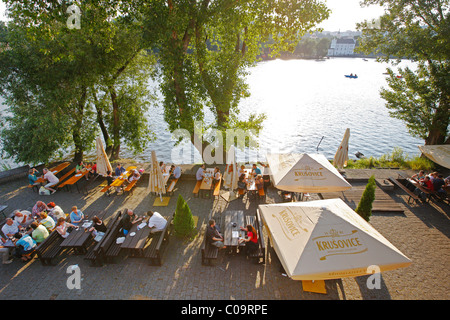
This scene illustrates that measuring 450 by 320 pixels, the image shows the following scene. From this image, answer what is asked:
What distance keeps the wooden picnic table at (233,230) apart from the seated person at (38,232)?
274 inches

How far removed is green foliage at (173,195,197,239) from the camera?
954cm

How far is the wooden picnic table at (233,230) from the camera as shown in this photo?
8898mm

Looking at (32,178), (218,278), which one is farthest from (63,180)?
(218,278)

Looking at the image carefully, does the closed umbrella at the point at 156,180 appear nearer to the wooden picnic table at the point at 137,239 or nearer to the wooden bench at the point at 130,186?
the wooden bench at the point at 130,186

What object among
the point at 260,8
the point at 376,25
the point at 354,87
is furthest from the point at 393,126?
the point at 260,8

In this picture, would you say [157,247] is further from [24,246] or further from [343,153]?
[343,153]

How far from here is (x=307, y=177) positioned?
10484mm

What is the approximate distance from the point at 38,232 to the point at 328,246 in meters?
10.2

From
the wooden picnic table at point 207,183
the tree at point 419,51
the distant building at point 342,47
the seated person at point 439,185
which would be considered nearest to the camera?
the seated person at point 439,185

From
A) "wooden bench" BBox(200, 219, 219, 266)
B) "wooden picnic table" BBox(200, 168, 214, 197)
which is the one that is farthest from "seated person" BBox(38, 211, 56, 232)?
"wooden picnic table" BBox(200, 168, 214, 197)

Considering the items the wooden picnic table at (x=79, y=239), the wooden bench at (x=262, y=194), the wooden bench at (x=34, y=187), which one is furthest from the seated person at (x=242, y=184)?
the wooden bench at (x=34, y=187)

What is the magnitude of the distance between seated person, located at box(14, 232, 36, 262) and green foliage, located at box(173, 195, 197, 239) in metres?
5.22

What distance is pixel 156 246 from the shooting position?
876 centimetres

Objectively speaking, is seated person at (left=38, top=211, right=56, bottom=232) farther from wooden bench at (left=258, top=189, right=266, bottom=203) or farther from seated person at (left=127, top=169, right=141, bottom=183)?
wooden bench at (left=258, top=189, right=266, bottom=203)
